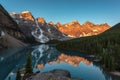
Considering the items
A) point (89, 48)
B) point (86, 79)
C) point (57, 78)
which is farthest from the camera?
point (89, 48)

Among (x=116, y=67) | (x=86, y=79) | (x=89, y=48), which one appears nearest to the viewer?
(x=86, y=79)

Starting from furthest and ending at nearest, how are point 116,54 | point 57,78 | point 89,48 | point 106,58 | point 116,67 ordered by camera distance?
point 89,48 → point 116,54 → point 106,58 → point 116,67 → point 57,78

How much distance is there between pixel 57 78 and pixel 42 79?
4.04 metres

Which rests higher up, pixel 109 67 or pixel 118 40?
pixel 118 40

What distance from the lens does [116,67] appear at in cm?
7912

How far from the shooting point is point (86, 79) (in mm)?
61812

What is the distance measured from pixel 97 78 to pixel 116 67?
19.3 m

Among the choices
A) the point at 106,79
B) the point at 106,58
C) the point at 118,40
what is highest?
the point at 118,40

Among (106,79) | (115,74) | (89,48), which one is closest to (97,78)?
(106,79)

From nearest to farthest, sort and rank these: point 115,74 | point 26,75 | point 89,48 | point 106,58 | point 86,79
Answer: point 26,75 < point 86,79 < point 115,74 < point 106,58 < point 89,48

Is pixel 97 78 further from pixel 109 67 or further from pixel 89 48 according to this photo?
pixel 89 48

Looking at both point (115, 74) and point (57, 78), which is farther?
point (115, 74)

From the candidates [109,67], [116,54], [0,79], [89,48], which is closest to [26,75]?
[0,79]

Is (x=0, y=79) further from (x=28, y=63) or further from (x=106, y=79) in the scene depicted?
(x=106, y=79)
